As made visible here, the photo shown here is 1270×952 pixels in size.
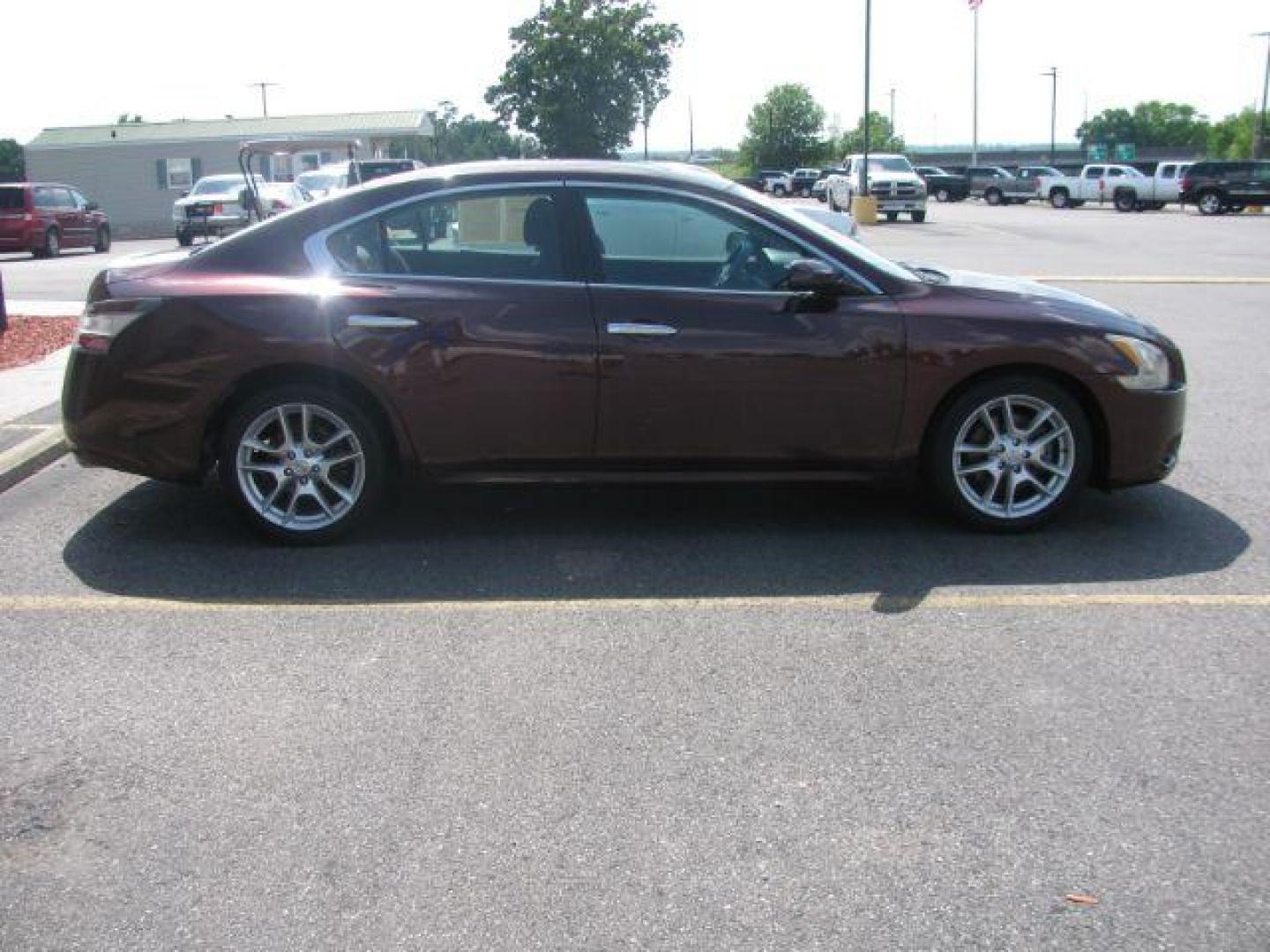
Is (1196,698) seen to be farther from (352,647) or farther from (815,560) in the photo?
(352,647)

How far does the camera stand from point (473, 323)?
5.61 metres

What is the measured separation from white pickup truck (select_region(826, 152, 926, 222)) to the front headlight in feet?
117

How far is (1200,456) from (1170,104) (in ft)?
537

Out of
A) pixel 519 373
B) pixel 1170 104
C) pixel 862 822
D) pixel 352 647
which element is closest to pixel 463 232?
pixel 519 373

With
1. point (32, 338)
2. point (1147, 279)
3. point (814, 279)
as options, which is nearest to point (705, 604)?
point (814, 279)

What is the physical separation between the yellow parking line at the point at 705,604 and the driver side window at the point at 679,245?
58.4 inches

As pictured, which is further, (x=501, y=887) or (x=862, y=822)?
(x=862, y=822)

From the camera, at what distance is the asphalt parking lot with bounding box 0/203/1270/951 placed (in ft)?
10.1

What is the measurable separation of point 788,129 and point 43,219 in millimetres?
88941

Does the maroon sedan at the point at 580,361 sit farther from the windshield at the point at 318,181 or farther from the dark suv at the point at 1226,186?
the dark suv at the point at 1226,186

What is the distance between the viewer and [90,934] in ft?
9.80

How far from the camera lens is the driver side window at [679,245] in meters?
5.79

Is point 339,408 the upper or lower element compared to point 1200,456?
upper

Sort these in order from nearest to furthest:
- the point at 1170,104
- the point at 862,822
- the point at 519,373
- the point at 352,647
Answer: the point at 862,822 → the point at 352,647 → the point at 519,373 → the point at 1170,104
